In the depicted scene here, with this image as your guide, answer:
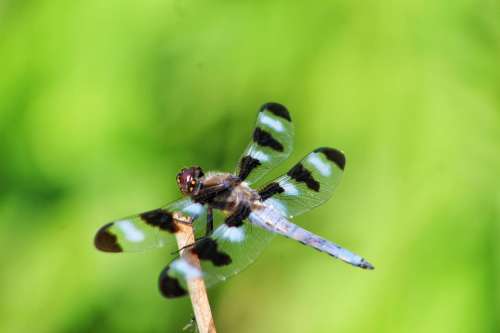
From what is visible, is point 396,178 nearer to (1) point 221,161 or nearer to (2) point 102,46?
(1) point 221,161

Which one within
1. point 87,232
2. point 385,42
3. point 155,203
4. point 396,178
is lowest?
point 87,232

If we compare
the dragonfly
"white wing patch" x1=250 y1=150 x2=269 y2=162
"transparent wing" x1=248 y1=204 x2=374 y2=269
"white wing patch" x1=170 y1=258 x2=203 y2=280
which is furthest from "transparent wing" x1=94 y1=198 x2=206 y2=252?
"white wing patch" x1=250 y1=150 x2=269 y2=162

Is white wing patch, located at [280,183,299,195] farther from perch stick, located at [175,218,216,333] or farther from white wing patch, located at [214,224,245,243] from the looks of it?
perch stick, located at [175,218,216,333]

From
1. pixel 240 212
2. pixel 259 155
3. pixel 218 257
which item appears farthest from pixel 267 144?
pixel 218 257

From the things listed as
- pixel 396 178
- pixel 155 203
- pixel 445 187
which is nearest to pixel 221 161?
pixel 155 203

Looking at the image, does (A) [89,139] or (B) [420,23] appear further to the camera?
(B) [420,23]

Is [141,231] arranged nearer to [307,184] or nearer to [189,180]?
[189,180]
